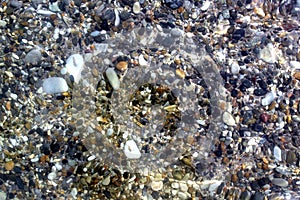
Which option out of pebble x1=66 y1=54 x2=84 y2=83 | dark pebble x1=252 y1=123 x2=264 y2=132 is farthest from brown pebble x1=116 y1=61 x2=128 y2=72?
dark pebble x1=252 y1=123 x2=264 y2=132

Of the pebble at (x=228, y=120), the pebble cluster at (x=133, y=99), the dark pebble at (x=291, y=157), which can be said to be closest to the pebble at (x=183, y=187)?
the pebble cluster at (x=133, y=99)

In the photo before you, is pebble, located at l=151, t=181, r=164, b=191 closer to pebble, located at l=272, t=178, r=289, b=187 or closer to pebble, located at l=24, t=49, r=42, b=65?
pebble, located at l=272, t=178, r=289, b=187

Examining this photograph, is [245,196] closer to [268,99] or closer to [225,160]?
[225,160]

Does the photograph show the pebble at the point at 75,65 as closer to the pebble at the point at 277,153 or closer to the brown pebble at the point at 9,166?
the brown pebble at the point at 9,166

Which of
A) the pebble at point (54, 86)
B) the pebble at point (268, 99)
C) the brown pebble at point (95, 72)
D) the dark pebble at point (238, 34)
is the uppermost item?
the dark pebble at point (238, 34)

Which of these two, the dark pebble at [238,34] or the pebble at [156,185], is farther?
the dark pebble at [238,34]

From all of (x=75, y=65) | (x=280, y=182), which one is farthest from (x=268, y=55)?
(x=75, y=65)

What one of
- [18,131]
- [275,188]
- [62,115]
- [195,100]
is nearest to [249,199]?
[275,188]
